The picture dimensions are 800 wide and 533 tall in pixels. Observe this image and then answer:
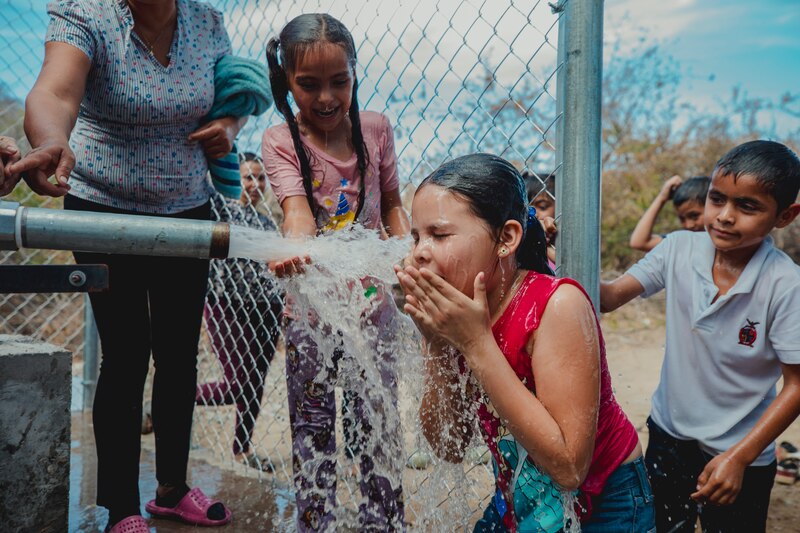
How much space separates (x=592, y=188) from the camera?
6.49ft

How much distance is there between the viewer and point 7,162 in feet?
5.37

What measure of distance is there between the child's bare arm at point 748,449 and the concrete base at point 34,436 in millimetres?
2223

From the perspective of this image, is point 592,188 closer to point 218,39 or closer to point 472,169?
point 472,169

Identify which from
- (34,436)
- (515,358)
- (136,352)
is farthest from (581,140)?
(34,436)

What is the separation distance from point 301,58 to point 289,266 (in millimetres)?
794

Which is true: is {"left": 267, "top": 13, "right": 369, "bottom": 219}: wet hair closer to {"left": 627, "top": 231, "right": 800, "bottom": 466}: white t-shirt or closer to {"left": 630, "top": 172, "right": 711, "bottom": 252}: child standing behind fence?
{"left": 627, "top": 231, "right": 800, "bottom": 466}: white t-shirt

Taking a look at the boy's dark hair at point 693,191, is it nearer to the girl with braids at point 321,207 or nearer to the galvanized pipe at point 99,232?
the girl with braids at point 321,207

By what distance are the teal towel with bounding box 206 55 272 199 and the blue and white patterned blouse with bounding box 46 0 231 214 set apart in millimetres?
59

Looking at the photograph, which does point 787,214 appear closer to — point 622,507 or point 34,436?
point 622,507

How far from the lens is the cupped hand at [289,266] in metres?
2.07

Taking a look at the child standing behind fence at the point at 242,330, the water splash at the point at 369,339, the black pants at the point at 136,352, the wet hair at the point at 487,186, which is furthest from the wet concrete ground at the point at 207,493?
the wet hair at the point at 487,186

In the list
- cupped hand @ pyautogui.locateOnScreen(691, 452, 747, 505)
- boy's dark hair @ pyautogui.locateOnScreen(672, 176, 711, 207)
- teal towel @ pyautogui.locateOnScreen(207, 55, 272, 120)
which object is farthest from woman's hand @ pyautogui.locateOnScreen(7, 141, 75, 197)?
boy's dark hair @ pyautogui.locateOnScreen(672, 176, 711, 207)

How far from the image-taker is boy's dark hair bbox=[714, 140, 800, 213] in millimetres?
2273

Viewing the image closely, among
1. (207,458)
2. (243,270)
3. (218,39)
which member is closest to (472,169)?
(218,39)
